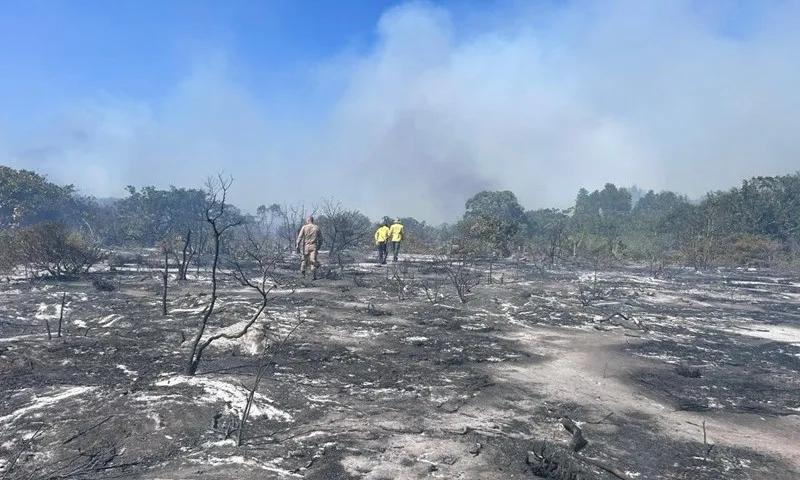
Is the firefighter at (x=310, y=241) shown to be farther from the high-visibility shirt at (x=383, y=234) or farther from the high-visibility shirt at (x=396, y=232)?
the high-visibility shirt at (x=396, y=232)

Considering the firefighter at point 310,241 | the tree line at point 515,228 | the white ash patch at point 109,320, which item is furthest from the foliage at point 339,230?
the white ash patch at point 109,320

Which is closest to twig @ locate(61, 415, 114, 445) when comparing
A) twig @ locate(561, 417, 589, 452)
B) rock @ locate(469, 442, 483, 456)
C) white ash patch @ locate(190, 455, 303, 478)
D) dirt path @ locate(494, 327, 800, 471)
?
white ash patch @ locate(190, 455, 303, 478)

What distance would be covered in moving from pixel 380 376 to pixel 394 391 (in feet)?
1.81

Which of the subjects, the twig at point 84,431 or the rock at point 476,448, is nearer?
the twig at point 84,431

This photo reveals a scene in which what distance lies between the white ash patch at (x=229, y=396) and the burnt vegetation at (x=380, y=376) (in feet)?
0.08

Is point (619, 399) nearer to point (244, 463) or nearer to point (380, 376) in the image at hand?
point (380, 376)

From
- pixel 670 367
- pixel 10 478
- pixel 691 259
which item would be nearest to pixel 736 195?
pixel 691 259

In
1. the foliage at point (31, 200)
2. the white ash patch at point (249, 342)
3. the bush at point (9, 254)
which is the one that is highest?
the foliage at point (31, 200)

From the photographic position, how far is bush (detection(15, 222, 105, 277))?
12844mm

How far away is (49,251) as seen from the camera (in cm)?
1305

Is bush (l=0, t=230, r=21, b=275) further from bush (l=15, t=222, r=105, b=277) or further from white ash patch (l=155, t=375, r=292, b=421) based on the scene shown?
white ash patch (l=155, t=375, r=292, b=421)

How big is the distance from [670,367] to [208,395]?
19.3 ft

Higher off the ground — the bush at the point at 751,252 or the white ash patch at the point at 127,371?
the bush at the point at 751,252

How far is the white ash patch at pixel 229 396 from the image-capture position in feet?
15.8
